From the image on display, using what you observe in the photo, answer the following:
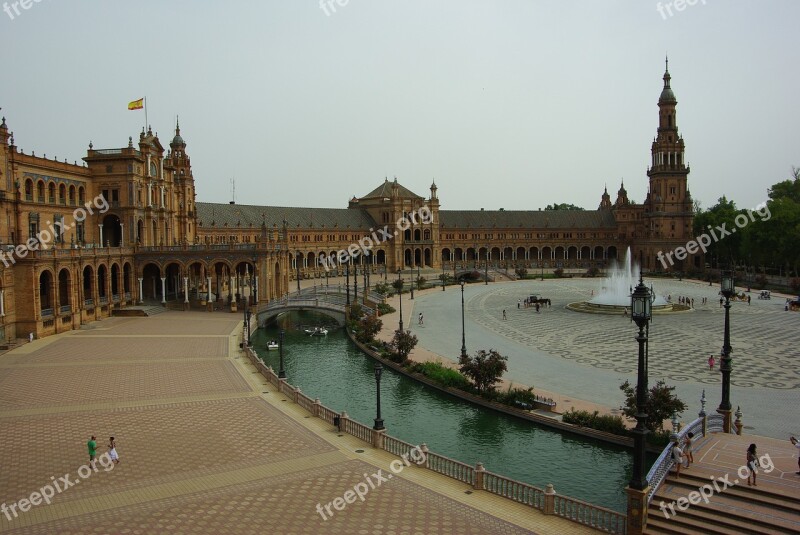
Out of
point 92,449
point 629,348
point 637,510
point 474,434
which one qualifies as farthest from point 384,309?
point 637,510

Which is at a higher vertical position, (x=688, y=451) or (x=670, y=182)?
(x=670, y=182)

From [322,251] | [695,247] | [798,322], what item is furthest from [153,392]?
[695,247]

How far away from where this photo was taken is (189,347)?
4716cm

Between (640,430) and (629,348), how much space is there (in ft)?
106

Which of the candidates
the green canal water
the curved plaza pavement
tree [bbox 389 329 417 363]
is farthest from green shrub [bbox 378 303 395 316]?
tree [bbox 389 329 417 363]

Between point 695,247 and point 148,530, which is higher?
point 695,247

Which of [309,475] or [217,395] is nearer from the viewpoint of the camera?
[309,475]

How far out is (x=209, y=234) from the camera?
102m

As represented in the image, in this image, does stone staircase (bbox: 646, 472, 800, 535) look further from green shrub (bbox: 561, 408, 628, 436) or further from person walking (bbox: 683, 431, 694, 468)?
green shrub (bbox: 561, 408, 628, 436)

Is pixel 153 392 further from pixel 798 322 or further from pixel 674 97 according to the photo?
pixel 674 97

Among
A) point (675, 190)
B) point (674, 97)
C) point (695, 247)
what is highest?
point (674, 97)

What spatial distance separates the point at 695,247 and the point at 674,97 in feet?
99.2

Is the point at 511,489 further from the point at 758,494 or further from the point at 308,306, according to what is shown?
the point at 308,306

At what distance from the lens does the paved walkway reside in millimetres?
18328
